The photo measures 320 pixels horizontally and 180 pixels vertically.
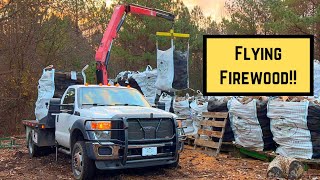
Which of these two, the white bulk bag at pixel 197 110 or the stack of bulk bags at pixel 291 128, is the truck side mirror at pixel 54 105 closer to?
the white bulk bag at pixel 197 110

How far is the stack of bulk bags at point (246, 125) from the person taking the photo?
28.7ft

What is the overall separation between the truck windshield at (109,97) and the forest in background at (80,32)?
26.6ft

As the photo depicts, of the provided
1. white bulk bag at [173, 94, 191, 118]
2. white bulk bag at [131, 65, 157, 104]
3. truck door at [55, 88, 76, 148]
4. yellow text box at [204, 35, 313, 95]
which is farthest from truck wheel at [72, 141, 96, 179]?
white bulk bag at [131, 65, 157, 104]

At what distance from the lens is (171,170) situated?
7750mm

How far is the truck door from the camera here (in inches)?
303

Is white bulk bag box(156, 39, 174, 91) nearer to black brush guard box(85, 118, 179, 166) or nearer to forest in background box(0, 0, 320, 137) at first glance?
black brush guard box(85, 118, 179, 166)

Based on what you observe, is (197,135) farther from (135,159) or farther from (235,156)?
(135,159)

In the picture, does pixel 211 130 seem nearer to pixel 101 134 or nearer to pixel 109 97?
pixel 109 97

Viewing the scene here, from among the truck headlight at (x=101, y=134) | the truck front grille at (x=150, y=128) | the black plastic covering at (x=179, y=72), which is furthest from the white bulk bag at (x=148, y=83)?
the truck headlight at (x=101, y=134)

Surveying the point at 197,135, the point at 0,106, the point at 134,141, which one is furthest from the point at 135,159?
the point at 0,106

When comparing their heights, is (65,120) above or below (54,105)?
below

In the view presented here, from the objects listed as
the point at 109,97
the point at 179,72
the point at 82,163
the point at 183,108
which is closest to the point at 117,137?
the point at 82,163

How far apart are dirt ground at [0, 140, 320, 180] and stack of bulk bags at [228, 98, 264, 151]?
439 millimetres

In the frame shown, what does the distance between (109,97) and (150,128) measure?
1.57 m
